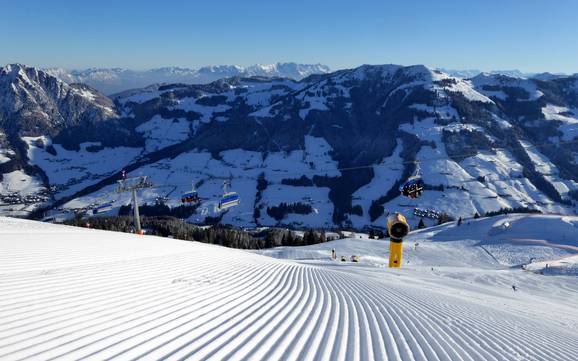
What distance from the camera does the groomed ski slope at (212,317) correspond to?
9117 millimetres

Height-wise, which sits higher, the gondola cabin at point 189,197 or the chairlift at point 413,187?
the chairlift at point 413,187

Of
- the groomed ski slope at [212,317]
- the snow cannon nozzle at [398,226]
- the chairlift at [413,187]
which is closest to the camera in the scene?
the groomed ski slope at [212,317]

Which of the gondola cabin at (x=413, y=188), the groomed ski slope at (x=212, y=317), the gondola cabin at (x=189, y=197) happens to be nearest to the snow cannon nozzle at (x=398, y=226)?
the gondola cabin at (x=413, y=188)

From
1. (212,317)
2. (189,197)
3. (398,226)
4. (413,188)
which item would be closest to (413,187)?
(413,188)

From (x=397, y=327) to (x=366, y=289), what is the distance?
9.13 m

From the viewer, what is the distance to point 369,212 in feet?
639

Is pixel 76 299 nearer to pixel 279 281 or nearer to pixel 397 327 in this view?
pixel 397 327

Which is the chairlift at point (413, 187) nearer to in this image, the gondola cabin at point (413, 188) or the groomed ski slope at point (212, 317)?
the gondola cabin at point (413, 188)

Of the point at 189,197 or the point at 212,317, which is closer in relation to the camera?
the point at 212,317

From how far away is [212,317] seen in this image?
1170 cm

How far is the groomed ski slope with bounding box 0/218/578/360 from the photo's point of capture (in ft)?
29.9

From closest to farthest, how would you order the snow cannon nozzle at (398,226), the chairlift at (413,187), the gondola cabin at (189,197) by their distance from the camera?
the chairlift at (413,187)
the snow cannon nozzle at (398,226)
the gondola cabin at (189,197)

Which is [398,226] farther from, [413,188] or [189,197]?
[189,197]

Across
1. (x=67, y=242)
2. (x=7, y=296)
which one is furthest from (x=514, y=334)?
(x=67, y=242)
